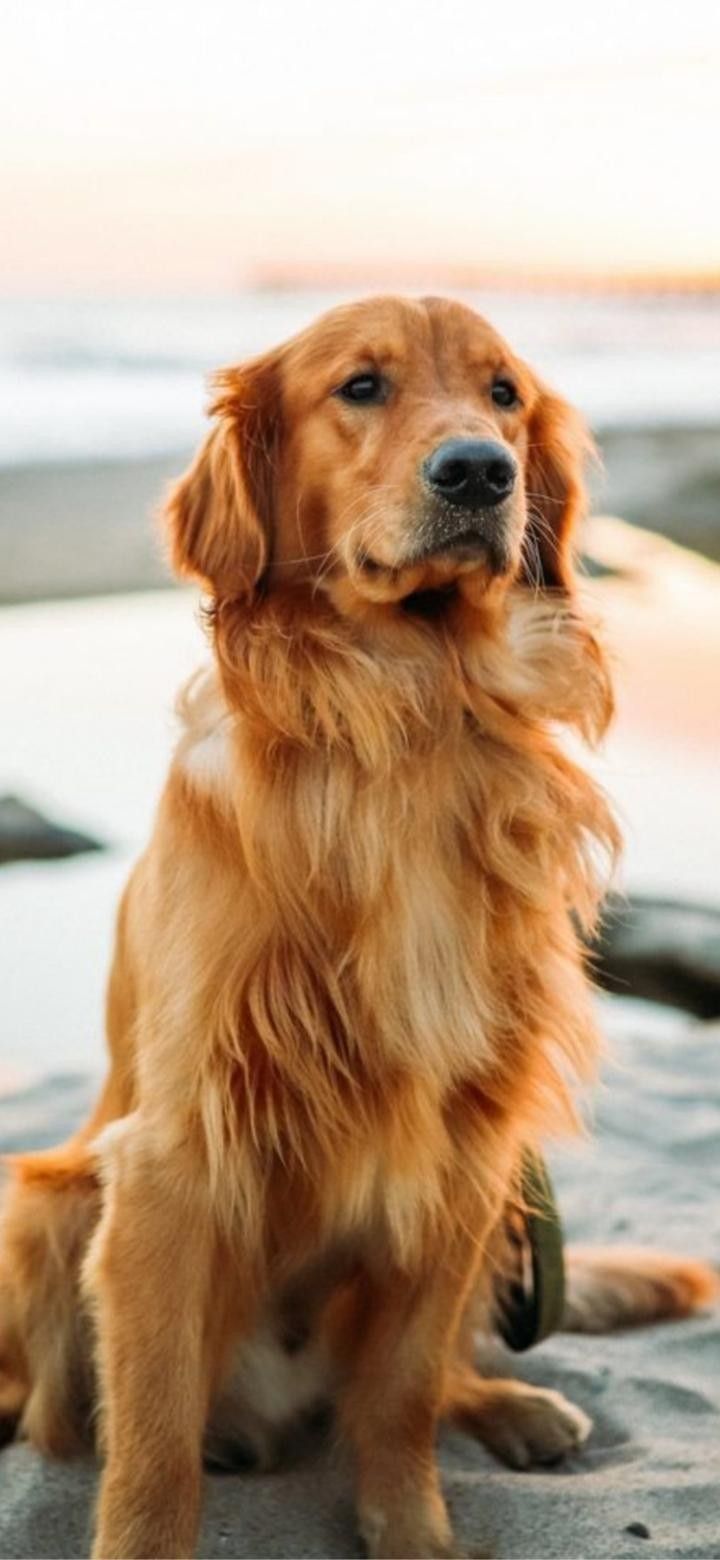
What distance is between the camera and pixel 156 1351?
7.96ft

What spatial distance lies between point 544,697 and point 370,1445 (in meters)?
1.17

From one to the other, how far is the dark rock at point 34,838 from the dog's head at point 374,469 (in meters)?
3.28

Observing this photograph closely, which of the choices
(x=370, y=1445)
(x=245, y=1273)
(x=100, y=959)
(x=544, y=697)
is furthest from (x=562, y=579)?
(x=100, y=959)

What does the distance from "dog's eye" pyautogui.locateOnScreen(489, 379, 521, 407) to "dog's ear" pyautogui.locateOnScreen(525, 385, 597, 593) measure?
3.5 inches

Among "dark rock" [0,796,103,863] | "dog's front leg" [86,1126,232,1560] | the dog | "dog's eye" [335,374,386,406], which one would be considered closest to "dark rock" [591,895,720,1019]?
"dark rock" [0,796,103,863]

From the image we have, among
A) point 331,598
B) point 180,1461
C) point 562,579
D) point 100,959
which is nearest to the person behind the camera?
point 180,1461

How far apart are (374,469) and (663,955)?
9.88 ft

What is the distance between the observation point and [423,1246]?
8.66 ft

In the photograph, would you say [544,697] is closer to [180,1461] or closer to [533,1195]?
[533,1195]

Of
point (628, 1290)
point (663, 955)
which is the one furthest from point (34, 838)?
point (628, 1290)

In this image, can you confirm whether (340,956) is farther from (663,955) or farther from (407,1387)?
(663,955)

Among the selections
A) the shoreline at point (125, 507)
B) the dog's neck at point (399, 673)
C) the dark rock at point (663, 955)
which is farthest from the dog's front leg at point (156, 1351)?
the shoreline at point (125, 507)

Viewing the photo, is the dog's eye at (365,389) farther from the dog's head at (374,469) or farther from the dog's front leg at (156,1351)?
the dog's front leg at (156,1351)

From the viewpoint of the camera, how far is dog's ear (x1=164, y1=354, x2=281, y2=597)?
2.61 meters
